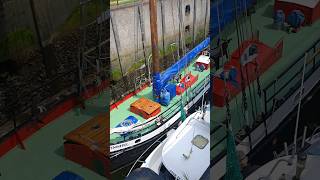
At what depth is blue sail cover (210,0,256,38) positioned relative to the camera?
2.60 ft

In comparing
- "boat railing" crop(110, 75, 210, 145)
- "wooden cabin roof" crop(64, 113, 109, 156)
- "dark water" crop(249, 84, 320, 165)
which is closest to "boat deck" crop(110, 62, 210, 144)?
"boat railing" crop(110, 75, 210, 145)

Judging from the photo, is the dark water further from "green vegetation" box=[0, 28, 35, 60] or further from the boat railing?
"green vegetation" box=[0, 28, 35, 60]

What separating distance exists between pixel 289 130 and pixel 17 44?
643 mm

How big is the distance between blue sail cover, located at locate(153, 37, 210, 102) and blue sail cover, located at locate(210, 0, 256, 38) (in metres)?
0.32

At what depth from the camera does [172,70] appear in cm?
120

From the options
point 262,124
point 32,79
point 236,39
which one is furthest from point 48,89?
point 262,124

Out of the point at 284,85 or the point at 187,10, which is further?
the point at 187,10

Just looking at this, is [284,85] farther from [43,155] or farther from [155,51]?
[43,155]

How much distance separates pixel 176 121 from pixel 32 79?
58 centimetres

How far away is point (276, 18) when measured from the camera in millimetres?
826

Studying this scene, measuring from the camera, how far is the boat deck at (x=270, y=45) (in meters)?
0.83

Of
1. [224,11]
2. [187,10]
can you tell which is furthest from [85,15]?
[187,10]

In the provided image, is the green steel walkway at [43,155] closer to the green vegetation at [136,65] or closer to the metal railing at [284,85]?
the metal railing at [284,85]

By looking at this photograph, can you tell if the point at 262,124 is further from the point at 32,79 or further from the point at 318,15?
the point at 32,79
